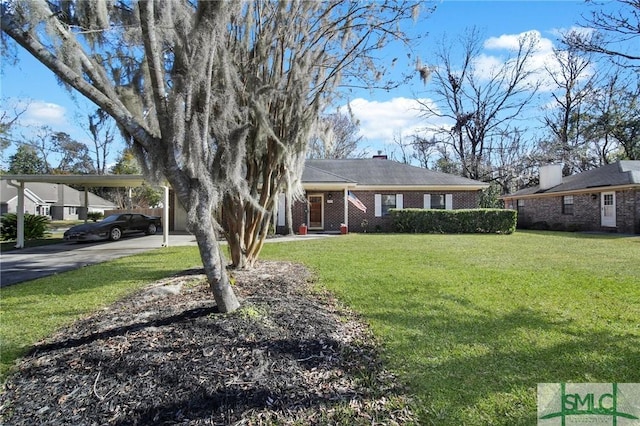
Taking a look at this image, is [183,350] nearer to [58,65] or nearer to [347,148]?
[58,65]

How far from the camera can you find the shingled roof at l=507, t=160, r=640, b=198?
53.0ft

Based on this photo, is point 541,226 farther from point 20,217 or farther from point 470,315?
point 20,217

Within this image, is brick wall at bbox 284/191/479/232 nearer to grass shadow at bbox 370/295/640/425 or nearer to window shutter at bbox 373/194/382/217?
window shutter at bbox 373/194/382/217

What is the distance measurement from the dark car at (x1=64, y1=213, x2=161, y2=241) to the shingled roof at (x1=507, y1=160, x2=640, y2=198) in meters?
22.8

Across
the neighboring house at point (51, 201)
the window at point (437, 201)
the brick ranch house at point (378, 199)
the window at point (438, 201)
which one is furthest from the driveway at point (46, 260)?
the neighboring house at point (51, 201)

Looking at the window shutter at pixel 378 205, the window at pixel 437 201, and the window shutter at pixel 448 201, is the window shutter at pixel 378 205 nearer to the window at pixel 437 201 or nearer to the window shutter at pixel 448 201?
the window at pixel 437 201

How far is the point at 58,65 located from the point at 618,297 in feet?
24.1

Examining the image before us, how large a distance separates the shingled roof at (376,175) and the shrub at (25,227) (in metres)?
12.5

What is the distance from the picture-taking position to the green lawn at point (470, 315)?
8.70 ft

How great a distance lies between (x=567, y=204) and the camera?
20.1 metres

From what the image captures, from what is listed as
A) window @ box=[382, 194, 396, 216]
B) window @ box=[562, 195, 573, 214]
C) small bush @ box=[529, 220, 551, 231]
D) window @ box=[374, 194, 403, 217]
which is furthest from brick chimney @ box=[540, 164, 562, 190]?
window @ box=[382, 194, 396, 216]

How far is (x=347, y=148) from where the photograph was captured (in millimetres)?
31547

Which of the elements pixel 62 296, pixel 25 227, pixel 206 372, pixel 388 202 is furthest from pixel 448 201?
pixel 25 227

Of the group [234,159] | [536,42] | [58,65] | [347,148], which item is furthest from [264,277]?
[536,42]
